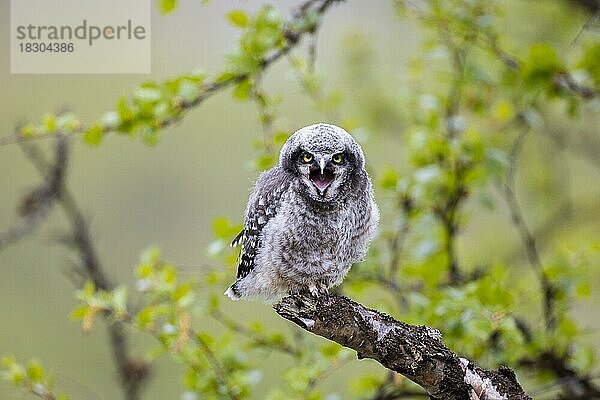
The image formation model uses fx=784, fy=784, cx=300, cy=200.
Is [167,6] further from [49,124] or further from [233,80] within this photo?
[49,124]

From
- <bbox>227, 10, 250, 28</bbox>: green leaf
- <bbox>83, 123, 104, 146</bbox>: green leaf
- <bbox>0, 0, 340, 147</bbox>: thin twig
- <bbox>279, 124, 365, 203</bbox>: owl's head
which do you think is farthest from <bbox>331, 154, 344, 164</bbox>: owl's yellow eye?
<bbox>83, 123, 104, 146</bbox>: green leaf

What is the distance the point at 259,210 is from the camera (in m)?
2.36

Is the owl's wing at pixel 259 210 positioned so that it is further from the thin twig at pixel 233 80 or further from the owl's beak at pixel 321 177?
the thin twig at pixel 233 80

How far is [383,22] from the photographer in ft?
17.7

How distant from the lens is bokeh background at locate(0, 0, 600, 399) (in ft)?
16.3

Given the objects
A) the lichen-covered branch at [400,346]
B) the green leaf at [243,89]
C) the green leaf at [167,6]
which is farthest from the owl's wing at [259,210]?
the green leaf at [167,6]

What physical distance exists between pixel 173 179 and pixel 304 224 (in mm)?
3247

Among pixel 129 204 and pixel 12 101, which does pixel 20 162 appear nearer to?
pixel 12 101

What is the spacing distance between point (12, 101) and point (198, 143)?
1380 mm

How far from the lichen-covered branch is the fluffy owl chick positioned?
0.68ft

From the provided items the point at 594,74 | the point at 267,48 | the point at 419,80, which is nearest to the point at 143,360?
the point at 267,48

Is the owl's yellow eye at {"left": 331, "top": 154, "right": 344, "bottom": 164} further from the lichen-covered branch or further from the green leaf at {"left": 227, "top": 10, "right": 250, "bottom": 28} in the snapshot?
the green leaf at {"left": 227, "top": 10, "right": 250, "bottom": 28}

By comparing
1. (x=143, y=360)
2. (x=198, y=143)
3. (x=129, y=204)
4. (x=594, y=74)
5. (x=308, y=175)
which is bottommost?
(x=143, y=360)

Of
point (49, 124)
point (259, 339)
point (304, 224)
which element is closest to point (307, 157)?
point (304, 224)
